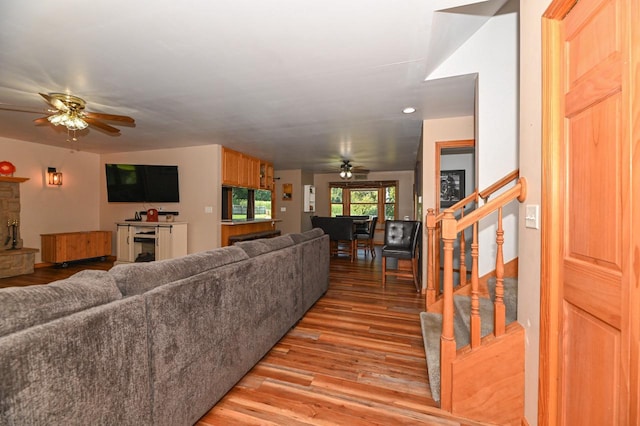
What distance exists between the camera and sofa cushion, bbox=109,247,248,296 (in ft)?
3.97

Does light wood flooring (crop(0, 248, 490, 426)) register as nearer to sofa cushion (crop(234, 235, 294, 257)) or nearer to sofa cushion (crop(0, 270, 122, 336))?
sofa cushion (crop(234, 235, 294, 257))

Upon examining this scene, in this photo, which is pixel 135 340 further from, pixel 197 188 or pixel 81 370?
pixel 197 188

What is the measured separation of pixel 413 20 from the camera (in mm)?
1845

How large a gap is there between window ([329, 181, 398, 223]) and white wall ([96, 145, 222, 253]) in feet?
15.4

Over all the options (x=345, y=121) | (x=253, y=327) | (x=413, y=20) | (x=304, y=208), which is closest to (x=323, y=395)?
(x=253, y=327)

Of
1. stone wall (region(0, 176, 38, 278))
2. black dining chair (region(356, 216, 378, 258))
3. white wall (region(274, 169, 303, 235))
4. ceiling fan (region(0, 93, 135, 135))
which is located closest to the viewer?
ceiling fan (region(0, 93, 135, 135))

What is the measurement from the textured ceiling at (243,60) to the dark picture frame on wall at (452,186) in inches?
99.0

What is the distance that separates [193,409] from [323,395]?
30.6 inches

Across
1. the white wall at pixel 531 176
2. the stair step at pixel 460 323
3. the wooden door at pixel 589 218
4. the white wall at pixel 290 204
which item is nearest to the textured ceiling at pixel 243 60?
the white wall at pixel 531 176

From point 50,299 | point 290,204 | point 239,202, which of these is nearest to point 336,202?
point 290,204

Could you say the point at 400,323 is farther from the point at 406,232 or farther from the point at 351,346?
the point at 406,232

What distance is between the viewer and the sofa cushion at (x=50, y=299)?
2.67ft

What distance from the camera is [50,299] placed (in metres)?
0.91

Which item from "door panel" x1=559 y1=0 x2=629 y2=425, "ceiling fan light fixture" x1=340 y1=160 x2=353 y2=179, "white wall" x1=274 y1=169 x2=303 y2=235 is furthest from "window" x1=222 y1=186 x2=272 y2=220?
"door panel" x1=559 y1=0 x2=629 y2=425
